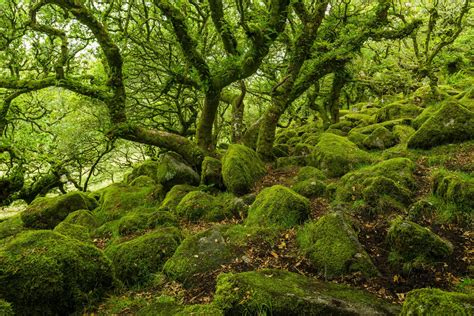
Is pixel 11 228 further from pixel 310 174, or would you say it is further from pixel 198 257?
pixel 310 174

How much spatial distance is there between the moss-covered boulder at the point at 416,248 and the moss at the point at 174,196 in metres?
6.95

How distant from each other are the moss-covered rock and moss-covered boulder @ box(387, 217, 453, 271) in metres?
7.11

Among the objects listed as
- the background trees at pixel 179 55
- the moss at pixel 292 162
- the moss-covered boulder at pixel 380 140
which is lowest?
the moss at pixel 292 162

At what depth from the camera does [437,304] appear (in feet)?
10.5

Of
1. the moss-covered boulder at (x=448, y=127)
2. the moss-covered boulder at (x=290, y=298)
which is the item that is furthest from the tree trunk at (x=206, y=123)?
the moss-covered boulder at (x=290, y=298)

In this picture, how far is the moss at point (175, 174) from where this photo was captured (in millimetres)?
12406

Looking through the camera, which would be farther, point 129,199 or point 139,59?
point 139,59

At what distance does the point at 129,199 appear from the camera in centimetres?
1262

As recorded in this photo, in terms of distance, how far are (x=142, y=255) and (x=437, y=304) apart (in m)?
5.06

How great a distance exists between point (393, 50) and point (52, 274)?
1644 centimetres

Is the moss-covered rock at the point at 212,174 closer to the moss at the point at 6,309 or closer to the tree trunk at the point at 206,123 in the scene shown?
the tree trunk at the point at 206,123

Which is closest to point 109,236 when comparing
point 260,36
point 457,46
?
point 260,36

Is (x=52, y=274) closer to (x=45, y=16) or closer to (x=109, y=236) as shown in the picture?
(x=109, y=236)

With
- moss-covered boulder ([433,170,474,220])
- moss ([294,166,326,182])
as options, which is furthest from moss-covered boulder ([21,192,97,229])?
moss-covered boulder ([433,170,474,220])
